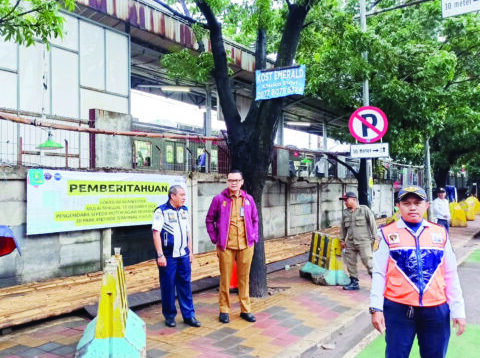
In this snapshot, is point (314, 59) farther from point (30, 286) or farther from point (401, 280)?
point (401, 280)

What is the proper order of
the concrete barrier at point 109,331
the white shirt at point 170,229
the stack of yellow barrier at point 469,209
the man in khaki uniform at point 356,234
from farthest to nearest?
1. the stack of yellow barrier at point 469,209
2. the man in khaki uniform at point 356,234
3. the white shirt at point 170,229
4. the concrete barrier at point 109,331

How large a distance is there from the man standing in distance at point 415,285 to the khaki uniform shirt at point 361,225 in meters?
3.95

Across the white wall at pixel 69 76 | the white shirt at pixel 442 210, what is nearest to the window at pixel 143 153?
the white wall at pixel 69 76

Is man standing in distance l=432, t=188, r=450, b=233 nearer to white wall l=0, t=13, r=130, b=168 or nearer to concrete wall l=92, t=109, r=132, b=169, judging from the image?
concrete wall l=92, t=109, r=132, b=169

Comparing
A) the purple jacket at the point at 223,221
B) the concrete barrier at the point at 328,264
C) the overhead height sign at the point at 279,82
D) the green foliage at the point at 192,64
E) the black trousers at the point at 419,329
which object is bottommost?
the concrete barrier at the point at 328,264

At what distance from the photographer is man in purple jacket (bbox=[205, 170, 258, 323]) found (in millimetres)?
5336

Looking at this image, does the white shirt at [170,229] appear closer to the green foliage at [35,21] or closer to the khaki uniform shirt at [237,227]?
the khaki uniform shirt at [237,227]

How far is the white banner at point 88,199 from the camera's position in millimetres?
6680

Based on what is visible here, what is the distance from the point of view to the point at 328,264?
7496 mm

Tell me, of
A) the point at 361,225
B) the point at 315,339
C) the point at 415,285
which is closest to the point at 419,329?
the point at 415,285

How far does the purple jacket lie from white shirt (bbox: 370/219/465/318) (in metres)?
Result: 2.37

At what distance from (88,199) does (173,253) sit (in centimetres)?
291

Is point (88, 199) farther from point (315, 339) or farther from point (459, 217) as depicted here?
point (459, 217)

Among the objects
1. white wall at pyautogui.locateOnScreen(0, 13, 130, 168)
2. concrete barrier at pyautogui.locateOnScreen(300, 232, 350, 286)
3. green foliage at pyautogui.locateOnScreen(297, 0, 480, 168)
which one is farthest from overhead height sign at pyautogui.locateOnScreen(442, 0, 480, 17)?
white wall at pyautogui.locateOnScreen(0, 13, 130, 168)
